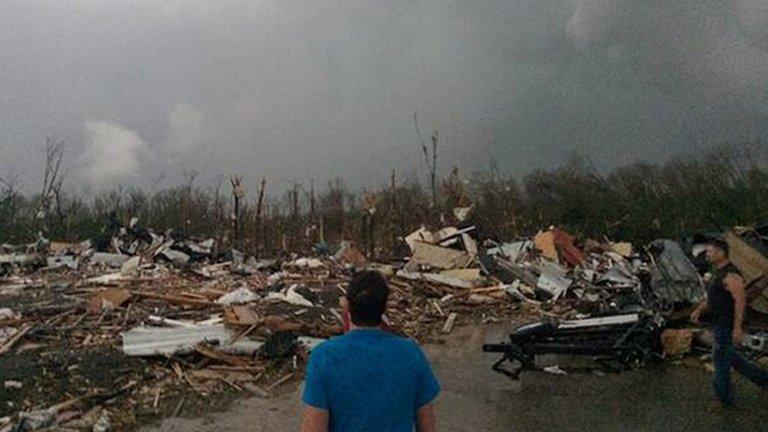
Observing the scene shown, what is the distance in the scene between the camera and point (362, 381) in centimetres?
280

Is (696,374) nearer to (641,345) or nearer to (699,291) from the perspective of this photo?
(641,345)

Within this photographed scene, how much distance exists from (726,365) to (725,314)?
1.92 ft

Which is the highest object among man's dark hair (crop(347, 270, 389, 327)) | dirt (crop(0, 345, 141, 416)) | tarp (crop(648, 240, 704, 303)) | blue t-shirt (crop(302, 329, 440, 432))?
man's dark hair (crop(347, 270, 389, 327))

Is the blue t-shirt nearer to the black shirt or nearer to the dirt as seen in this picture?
the black shirt

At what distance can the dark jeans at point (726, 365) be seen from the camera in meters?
6.98

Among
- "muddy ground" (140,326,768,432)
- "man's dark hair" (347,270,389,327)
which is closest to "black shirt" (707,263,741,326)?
"muddy ground" (140,326,768,432)

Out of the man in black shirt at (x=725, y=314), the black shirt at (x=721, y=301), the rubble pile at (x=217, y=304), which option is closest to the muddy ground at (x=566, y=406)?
the man in black shirt at (x=725, y=314)

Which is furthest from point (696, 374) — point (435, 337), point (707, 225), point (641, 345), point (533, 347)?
point (707, 225)

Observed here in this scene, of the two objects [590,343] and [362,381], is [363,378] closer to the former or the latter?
[362,381]

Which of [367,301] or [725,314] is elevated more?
[367,301]

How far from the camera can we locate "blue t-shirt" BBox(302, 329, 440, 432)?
110 inches

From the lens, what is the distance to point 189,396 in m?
7.93

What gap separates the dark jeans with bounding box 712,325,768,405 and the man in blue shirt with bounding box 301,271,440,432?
5.39 metres

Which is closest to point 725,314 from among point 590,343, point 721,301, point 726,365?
point 721,301
